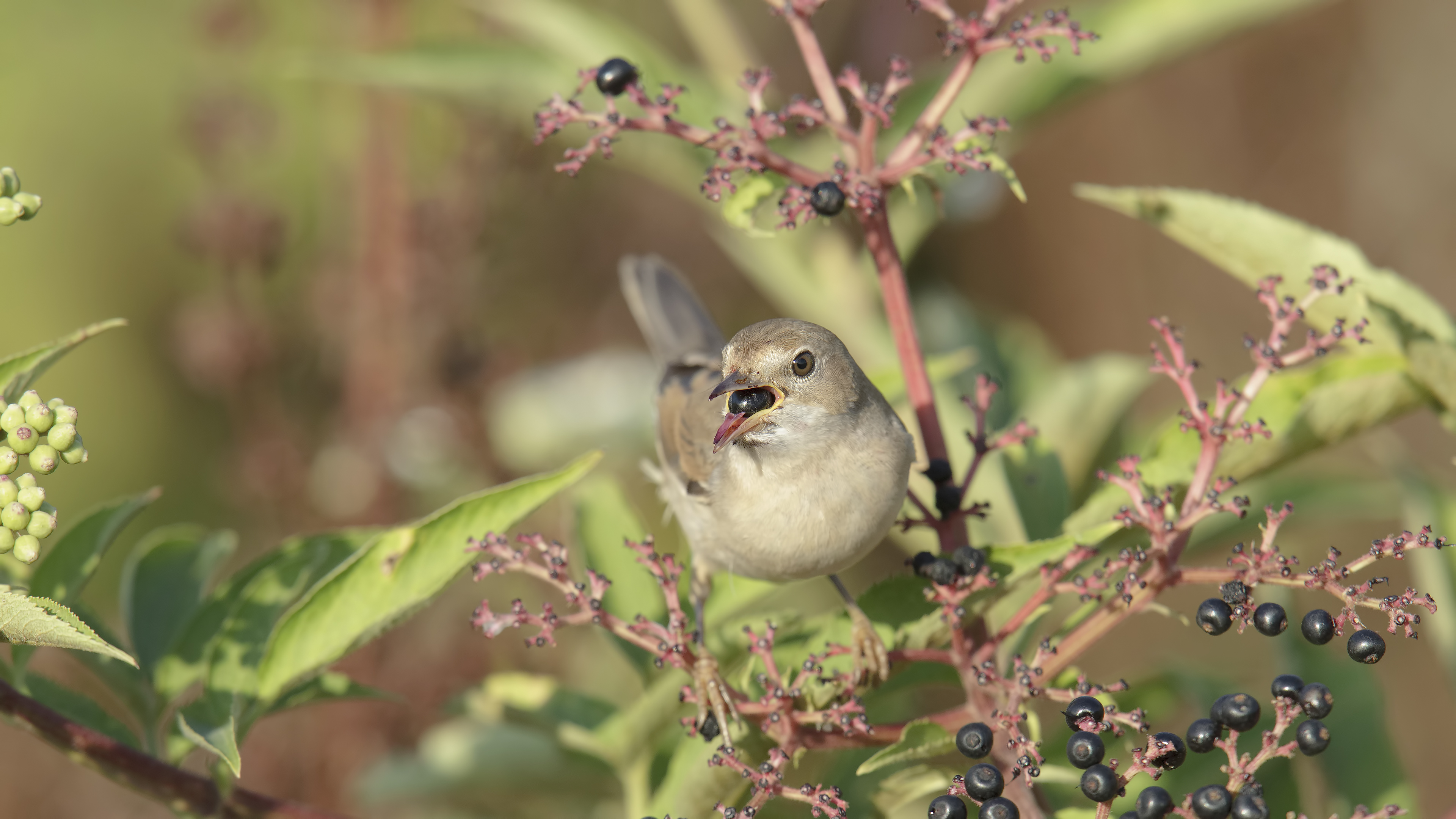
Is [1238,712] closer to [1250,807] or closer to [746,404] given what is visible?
[1250,807]

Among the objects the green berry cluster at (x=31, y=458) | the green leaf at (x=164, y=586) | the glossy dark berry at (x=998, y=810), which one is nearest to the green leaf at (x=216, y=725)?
the green leaf at (x=164, y=586)

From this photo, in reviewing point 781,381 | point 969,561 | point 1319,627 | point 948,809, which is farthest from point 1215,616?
point 781,381

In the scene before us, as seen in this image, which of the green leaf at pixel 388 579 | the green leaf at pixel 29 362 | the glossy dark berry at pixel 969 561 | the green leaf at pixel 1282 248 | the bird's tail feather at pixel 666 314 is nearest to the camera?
the green leaf at pixel 29 362

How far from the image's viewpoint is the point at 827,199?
71.8 inches

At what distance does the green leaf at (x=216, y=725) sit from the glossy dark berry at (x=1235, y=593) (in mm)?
1355

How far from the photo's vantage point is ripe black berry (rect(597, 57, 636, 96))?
6.42 ft

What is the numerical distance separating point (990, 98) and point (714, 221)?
1161mm

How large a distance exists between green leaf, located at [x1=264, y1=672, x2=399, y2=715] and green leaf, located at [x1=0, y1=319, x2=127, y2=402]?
65 cm

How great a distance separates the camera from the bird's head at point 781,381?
86.2 inches

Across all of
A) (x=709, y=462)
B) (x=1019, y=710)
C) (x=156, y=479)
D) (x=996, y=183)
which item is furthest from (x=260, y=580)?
(x=156, y=479)

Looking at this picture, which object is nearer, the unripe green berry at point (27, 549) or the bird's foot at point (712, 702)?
the unripe green berry at point (27, 549)

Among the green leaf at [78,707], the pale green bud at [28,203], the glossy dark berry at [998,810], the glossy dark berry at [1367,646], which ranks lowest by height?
the green leaf at [78,707]

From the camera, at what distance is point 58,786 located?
4.29 metres

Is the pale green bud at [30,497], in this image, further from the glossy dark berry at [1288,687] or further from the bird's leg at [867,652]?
the glossy dark berry at [1288,687]
